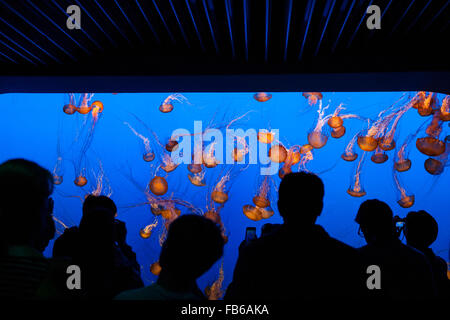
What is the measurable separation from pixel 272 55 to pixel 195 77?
767mm

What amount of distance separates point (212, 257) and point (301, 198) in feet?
1.29

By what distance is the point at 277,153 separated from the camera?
6797 mm

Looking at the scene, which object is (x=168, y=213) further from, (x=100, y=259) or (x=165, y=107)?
(x=100, y=259)

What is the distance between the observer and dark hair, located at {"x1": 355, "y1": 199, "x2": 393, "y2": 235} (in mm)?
1938

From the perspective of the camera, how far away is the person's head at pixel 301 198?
Result: 4.52 ft

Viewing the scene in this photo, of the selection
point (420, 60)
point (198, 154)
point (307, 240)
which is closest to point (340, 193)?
point (198, 154)

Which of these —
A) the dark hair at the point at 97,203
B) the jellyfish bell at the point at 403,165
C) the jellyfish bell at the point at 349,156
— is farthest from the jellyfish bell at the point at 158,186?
the dark hair at the point at 97,203

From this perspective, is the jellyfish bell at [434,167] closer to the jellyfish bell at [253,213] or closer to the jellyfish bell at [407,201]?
the jellyfish bell at [407,201]

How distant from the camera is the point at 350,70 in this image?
3.50 metres

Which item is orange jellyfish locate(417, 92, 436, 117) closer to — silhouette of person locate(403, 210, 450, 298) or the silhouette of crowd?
silhouette of person locate(403, 210, 450, 298)

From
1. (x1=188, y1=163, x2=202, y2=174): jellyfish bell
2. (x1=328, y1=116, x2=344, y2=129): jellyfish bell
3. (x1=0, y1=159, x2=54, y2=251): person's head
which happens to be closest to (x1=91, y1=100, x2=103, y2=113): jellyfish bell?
(x1=188, y1=163, x2=202, y2=174): jellyfish bell

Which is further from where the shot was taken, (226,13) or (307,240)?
(226,13)
